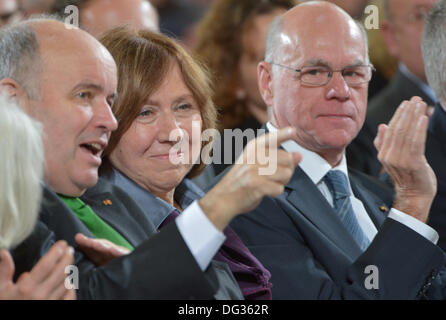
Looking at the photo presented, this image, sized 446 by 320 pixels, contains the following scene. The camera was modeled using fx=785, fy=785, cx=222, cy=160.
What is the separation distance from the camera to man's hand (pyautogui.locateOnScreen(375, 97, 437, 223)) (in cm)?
213

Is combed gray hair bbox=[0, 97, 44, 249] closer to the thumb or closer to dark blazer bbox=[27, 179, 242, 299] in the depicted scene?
the thumb

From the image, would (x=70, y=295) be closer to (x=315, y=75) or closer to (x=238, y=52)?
(x=315, y=75)

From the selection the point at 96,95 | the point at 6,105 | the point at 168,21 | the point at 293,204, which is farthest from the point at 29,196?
the point at 168,21

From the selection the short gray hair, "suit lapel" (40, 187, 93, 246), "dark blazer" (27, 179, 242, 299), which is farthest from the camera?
the short gray hair

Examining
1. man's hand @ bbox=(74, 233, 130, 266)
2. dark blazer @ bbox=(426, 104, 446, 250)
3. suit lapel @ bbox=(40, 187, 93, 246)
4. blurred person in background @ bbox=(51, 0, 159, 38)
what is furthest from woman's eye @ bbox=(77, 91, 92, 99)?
blurred person in background @ bbox=(51, 0, 159, 38)

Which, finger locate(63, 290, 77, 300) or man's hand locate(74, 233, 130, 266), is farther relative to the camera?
man's hand locate(74, 233, 130, 266)

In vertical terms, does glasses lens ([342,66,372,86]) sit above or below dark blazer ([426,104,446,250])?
above

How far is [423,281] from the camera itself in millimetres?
2174

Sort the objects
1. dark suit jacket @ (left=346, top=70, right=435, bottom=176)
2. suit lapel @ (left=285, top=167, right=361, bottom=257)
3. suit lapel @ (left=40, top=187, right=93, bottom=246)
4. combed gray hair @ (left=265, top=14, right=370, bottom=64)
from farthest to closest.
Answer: dark suit jacket @ (left=346, top=70, right=435, bottom=176)
combed gray hair @ (left=265, top=14, right=370, bottom=64)
suit lapel @ (left=285, top=167, right=361, bottom=257)
suit lapel @ (left=40, top=187, right=93, bottom=246)

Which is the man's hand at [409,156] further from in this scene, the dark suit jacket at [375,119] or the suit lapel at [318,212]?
the dark suit jacket at [375,119]

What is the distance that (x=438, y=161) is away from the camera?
9.20 ft

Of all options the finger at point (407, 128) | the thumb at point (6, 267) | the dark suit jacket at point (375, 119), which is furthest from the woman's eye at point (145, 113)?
the dark suit jacket at point (375, 119)

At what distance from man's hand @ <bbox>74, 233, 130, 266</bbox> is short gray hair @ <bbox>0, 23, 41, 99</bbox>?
0.39 metres

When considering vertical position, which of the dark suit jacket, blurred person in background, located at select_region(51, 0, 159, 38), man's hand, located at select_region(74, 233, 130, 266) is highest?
blurred person in background, located at select_region(51, 0, 159, 38)
